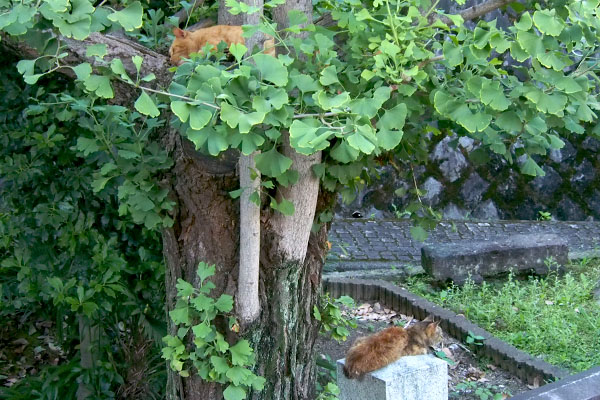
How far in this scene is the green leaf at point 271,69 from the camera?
8.30ft

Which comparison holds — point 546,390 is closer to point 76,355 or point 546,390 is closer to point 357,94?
point 357,94

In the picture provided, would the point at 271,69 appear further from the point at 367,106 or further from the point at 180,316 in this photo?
the point at 180,316

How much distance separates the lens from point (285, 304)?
3.69m

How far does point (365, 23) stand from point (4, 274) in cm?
346

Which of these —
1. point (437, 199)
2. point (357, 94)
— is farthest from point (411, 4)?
point (437, 199)

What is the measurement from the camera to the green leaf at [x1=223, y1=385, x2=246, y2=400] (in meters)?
3.32

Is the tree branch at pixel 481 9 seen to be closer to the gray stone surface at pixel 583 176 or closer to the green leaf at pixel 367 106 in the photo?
the green leaf at pixel 367 106

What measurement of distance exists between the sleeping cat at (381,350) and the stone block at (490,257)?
3305 mm

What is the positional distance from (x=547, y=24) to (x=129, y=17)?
4.46ft

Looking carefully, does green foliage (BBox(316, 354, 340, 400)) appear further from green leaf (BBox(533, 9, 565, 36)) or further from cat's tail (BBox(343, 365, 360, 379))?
green leaf (BBox(533, 9, 565, 36))

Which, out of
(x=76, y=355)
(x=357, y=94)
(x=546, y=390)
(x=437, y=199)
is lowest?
(x=437, y=199)

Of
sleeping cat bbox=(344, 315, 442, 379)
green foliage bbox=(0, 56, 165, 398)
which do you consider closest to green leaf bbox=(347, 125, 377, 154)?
sleeping cat bbox=(344, 315, 442, 379)

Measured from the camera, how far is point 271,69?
8.33ft

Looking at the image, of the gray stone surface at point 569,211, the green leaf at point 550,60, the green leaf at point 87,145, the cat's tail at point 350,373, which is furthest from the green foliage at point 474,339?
the gray stone surface at point 569,211
